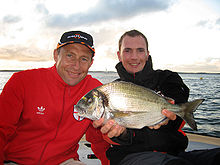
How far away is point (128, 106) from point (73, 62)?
4.37ft

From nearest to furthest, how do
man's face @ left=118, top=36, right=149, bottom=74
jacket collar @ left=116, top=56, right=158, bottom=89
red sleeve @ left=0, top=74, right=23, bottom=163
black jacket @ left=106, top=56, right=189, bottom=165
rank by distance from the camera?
red sleeve @ left=0, top=74, right=23, bottom=163, black jacket @ left=106, top=56, right=189, bottom=165, jacket collar @ left=116, top=56, right=158, bottom=89, man's face @ left=118, top=36, right=149, bottom=74

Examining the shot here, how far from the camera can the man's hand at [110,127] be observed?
97.0 inches

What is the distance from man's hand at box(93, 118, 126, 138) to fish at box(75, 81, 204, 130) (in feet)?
0.20

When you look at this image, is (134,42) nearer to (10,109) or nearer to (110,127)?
(110,127)

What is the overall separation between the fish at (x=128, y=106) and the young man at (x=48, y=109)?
56cm

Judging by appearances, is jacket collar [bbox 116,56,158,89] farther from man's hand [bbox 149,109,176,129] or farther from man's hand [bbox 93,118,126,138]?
man's hand [bbox 93,118,126,138]

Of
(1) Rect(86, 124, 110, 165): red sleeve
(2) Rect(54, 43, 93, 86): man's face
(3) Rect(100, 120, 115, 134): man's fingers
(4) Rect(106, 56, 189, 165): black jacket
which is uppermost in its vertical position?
(2) Rect(54, 43, 93, 86): man's face

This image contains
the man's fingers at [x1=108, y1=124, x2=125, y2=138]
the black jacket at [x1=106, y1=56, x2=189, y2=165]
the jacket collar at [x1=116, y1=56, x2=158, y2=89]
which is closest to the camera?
the man's fingers at [x1=108, y1=124, x2=125, y2=138]

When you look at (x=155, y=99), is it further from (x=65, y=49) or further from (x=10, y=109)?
(x=10, y=109)

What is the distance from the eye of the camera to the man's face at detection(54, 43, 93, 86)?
9.71 ft

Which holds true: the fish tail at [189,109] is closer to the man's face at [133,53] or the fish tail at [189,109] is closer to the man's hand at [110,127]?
the man's hand at [110,127]

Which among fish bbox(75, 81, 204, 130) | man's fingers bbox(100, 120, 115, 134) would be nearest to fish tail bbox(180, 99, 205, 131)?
fish bbox(75, 81, 204, 130)

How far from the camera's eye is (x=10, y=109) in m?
2.48

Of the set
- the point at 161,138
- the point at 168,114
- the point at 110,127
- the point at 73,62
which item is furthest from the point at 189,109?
A: the point at 73,62
